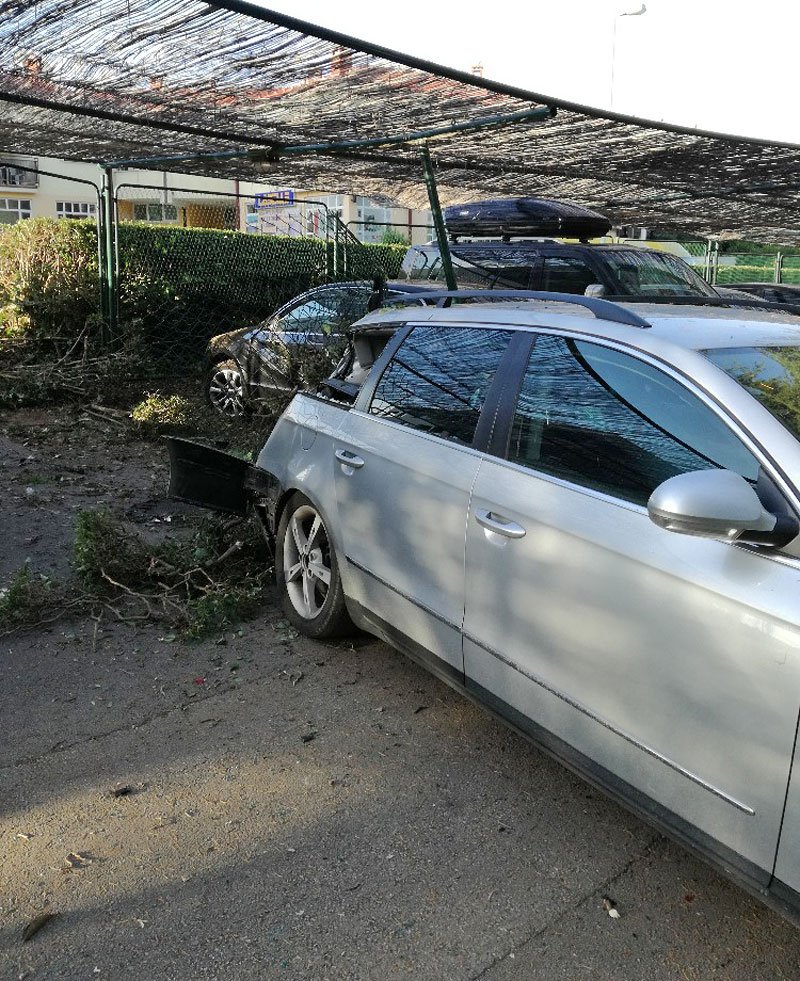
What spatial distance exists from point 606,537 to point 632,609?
9.2 inches

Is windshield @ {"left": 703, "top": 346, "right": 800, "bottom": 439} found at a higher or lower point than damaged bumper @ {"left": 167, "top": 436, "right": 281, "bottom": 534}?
higher

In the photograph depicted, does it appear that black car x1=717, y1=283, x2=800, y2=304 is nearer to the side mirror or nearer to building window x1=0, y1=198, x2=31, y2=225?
the side mirror

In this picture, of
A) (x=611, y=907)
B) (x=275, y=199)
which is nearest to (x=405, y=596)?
(x=611, y=907)

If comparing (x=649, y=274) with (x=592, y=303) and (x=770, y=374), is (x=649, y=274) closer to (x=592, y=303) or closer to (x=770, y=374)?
(x=592, y=303)

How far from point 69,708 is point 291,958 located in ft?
5.97

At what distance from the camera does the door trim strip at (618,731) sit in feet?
7.69

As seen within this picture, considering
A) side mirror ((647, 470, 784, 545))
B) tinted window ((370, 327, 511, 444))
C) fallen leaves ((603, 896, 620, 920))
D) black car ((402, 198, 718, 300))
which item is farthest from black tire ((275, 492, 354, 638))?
black car ((402, 198, 718, 300))

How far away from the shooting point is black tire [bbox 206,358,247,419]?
1020 cm

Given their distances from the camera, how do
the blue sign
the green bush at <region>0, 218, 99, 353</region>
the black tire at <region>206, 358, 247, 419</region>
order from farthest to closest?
the green bush at <region>0, 218, 99, 353</region> → the blue sign → the black tire at <region>206, 358, 247, 419</region>

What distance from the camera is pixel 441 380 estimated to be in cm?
381

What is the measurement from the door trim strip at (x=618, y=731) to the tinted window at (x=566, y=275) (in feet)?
23.8

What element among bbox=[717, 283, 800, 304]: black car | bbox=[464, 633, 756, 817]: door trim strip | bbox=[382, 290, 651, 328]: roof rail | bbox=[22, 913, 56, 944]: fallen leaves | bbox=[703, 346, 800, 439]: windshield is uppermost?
bbox=[382, 290, 651, 328]: roof rail

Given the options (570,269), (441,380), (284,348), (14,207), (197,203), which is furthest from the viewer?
(14,207)

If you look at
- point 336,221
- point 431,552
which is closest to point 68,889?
point 431,552
